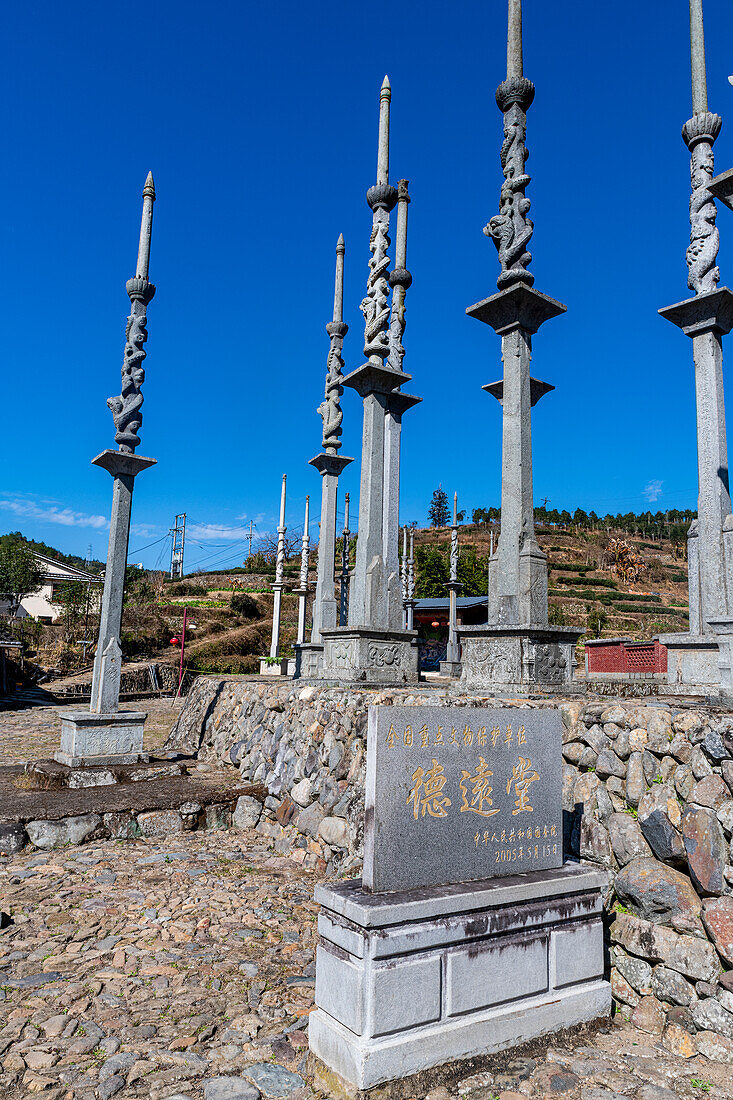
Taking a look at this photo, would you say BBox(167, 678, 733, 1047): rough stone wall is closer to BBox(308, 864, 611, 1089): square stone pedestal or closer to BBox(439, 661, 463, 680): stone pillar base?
BBox(308, 864, 611, 1089): square stone pedestal

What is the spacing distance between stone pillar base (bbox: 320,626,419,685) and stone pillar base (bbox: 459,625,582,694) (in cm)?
235

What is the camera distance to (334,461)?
40.3ft

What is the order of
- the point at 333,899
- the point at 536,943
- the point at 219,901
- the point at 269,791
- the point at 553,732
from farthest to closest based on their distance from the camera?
the point at 269,791 → the point at 219,901 → the point at 553,732 → the point at 536,943 → the point at 333,899

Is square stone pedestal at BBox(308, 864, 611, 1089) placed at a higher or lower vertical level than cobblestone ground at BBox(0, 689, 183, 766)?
higher

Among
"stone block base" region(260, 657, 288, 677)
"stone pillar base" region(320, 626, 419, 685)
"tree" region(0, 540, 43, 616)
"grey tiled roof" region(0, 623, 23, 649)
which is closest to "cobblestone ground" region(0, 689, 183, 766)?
"grey tiled roof" region(0, 623, 23, 649)

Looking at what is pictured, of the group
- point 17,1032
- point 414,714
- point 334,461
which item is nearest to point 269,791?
point 17,1032

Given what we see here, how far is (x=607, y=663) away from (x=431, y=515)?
264ft

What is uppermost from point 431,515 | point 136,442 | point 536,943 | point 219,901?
point 431,515

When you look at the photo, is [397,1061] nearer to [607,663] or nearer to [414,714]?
[414,714]

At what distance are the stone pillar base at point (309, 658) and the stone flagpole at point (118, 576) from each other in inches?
154

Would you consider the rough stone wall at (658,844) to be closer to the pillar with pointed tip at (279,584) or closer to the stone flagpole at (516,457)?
the stone flagpole at (516,457)

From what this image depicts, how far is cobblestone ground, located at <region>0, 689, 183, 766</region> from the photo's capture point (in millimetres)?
11828

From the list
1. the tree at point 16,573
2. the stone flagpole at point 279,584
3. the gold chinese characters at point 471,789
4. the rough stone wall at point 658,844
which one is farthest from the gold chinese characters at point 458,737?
the tree at point 16,573

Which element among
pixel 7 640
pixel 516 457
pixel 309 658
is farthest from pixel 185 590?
pixel 516 457
